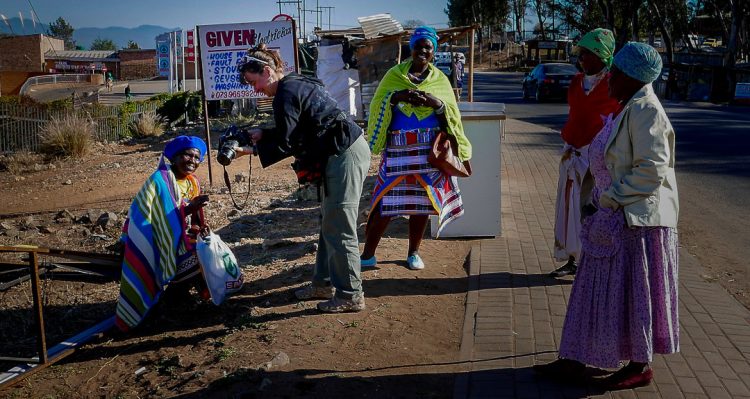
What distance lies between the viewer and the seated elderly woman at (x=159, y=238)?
4961mm

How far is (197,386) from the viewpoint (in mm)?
4109

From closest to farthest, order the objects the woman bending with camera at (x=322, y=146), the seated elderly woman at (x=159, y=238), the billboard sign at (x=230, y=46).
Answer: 1. the woman bending with camera at (x=322, y=146)
2. the seated elderly woman at (x=159, y=238)
3. the billboard sign at (x=230, y=46)

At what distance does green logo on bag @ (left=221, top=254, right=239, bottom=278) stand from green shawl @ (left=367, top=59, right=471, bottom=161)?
1.38 metres

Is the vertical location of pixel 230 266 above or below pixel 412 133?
below

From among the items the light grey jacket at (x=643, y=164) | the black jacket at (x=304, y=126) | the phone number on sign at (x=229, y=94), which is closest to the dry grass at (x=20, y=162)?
the phone number on sign at (x=229, y=94)

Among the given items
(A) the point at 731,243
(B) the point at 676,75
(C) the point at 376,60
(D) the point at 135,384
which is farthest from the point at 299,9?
(D) the point at 135,384

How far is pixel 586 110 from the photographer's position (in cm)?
549

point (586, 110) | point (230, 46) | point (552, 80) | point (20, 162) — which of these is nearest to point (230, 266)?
point (586, 110)

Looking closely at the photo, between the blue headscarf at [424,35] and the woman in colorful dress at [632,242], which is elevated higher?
the blue headscarf at [424,35]

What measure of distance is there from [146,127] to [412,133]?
16.6 metres

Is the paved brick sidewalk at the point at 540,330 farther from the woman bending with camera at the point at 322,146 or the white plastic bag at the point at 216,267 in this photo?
the white plastic bag at the point at 216,267

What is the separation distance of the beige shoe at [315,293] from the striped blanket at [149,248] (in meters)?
0.91

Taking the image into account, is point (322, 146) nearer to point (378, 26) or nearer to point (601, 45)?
point (601, 45)

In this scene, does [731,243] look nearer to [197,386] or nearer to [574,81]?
[574,81]
